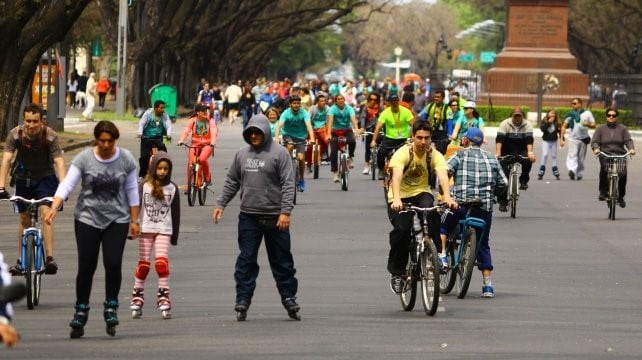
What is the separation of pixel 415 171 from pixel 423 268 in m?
0.93

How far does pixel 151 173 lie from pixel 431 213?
2.43m

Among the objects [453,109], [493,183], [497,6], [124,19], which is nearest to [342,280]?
[493,183]

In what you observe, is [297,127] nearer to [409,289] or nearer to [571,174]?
[571,174]

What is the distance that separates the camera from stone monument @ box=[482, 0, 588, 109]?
59562mm

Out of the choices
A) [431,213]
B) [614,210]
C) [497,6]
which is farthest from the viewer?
[497,6]

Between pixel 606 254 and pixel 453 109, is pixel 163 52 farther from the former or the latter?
pixel 606 254

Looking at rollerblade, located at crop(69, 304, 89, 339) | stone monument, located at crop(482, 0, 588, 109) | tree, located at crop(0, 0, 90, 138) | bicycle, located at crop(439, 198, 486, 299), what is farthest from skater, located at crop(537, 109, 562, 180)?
stone monument, located at crop(482, 0, 588, 109)

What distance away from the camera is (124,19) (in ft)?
190

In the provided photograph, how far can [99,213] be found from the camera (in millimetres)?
12312

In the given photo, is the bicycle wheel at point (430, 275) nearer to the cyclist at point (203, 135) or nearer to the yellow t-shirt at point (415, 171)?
the yellow t-shirt at point (415, 171)

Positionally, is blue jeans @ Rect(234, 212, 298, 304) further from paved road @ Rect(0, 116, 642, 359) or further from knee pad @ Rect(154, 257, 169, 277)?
knee pad @ Rect(154, 257, 169, 277)

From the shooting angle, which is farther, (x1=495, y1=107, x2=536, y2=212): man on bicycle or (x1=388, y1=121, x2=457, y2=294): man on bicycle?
(x1=495, y1=107, x2=536, y2=212): man on bicycle

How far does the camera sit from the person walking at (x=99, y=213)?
1228cm

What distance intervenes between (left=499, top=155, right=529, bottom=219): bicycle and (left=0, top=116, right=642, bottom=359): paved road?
1.39 feet
